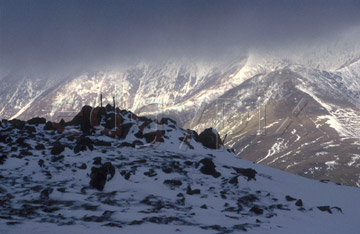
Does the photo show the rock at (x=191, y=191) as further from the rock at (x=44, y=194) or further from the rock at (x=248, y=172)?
the rock at (x=44, y=194)

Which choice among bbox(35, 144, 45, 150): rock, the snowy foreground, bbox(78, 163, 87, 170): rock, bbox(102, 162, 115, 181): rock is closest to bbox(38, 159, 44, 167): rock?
the snowy foreground

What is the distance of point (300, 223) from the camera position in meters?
→ 19.7

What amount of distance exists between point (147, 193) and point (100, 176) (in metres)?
3.24

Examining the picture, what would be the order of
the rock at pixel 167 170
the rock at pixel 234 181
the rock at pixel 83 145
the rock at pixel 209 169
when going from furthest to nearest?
1. the rock at pixel 83 145
2. the rock at pixel 209 169
3. the rock at pixel 167 170
4. the rock at pixel 234 181

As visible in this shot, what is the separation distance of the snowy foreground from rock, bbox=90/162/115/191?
0.22 meters

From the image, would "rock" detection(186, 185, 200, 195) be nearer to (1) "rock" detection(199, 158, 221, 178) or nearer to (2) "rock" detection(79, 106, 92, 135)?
(1) "rock" detection(199, 158, 221, 178)

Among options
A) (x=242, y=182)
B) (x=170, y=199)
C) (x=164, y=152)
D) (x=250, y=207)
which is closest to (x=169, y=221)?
(x=170, y=199)

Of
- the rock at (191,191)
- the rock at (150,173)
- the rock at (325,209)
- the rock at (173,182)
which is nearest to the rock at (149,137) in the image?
the rock at (150,173)

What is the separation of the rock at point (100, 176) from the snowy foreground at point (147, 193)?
22 centimetres

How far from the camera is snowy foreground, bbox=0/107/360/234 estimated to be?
16828 mm

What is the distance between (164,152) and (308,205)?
13892mm

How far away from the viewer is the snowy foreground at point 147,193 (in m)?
16.8

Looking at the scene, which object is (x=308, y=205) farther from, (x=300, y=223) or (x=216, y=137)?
(x=216, y=137)

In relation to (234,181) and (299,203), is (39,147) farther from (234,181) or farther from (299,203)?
(299,203)
